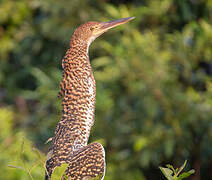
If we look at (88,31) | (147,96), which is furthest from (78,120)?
(147,96)

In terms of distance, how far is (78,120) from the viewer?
8.73 ft

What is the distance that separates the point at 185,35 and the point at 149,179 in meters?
2.12

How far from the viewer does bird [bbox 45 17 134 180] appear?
8.24 ft

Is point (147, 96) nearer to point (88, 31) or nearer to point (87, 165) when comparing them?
point (88, 31)

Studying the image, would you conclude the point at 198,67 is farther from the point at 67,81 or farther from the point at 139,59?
the point at 67,81

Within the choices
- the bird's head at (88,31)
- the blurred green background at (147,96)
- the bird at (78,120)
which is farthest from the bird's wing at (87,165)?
the blurred green background at (147,96)

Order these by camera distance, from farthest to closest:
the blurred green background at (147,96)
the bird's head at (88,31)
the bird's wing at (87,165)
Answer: the blurred green background at (147,96), the bird's head at (88,31), the bird's wing at (87,165)

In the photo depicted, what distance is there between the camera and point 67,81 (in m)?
2.73

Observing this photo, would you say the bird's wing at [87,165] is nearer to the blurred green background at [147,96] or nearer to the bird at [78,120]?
the bird at [78,120]

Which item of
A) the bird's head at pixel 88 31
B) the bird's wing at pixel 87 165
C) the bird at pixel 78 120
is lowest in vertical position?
the bird's wing at pixel 87 165

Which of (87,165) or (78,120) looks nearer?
(87,165)

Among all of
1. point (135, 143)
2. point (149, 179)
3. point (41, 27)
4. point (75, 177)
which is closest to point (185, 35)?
point (135, 143)

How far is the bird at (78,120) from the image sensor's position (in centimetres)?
251

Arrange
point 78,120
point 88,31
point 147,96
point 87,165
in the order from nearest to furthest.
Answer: point 87,165 → point 78,120 → point 88,31 → point 147,96
